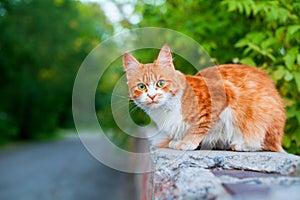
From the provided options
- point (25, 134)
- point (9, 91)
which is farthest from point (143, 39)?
point (25, 134)

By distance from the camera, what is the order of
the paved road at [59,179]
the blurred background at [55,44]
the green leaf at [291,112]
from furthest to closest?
1. the paved road at [59,179]
2. the blurred background at [55,44]
3. the green leaf at [291,112]

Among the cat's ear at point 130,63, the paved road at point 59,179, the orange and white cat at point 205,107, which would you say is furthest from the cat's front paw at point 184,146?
the paved road at point 59,179

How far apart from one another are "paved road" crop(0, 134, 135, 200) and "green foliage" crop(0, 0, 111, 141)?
4828mm

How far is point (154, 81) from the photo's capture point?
198 cm

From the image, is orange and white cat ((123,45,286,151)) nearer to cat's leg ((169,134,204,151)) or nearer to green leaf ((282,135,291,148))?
cat's leg ((169,134,204,151))

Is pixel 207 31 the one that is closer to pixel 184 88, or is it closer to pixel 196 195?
pixel 184 88

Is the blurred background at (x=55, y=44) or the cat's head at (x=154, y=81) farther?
the blurred background at (x=55, y=44)

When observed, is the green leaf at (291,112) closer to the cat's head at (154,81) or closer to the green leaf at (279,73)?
the green leaf at (279,73)

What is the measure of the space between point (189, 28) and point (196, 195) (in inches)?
96.4

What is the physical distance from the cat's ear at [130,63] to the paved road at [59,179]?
3950 mm

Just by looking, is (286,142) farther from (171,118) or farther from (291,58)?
(171,118)

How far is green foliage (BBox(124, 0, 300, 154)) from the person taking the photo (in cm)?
287

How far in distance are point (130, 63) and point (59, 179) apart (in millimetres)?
6506

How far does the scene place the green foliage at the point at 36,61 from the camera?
52.7 feet
